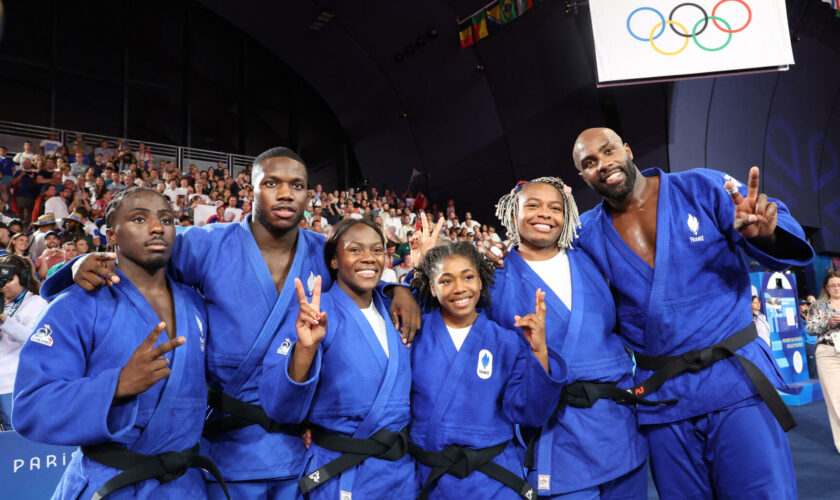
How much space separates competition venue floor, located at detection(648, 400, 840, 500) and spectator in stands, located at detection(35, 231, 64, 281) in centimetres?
635

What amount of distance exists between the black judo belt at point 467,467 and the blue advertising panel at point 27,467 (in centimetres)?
239

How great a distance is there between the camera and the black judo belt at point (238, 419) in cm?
195

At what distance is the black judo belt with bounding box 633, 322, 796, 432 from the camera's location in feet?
6.37

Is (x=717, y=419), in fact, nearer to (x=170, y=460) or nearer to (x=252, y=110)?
(x=170, y=460)

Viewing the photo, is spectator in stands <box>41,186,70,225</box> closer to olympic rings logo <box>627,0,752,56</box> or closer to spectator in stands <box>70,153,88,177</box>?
spectator in stands <box>70,153,88,177</box>

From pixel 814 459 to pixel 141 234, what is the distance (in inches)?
228

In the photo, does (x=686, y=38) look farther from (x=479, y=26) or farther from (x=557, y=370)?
(x=557, y=370)

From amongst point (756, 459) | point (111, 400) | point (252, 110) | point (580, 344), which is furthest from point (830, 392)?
point (252, 110)

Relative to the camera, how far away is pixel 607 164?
228 cm

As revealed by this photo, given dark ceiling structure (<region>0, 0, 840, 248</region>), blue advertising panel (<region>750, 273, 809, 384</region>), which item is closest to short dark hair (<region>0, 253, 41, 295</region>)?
blue advertising panel (<region>750, 273, 809, 384</region>)

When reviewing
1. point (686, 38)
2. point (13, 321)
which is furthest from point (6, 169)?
point (686, 38)

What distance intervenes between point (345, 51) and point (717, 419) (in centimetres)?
1515

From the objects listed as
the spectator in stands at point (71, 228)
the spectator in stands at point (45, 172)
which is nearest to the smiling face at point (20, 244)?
the spectator in stands at point (71, 228)

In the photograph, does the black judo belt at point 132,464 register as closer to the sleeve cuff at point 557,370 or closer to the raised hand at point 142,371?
the raised hand at point 142,371
